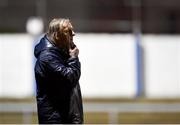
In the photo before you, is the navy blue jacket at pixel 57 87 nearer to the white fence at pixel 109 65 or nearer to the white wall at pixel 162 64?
the white fence at pixel 109 65

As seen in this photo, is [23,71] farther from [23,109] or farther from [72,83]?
[72,83]

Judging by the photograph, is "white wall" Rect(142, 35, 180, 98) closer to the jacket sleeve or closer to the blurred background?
the blurred background

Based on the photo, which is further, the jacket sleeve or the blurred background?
the blurred background

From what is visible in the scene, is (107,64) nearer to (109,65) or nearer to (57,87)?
(109,65)

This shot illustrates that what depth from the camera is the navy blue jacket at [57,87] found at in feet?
17.9

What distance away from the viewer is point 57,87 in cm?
549

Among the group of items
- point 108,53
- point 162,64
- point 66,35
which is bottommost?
point 162,64

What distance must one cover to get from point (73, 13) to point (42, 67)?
589 inches

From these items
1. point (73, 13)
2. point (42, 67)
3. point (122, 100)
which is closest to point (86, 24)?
point (73, 13)

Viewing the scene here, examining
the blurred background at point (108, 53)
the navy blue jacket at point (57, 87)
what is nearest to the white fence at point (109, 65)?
the blurred background at point (108, 53)

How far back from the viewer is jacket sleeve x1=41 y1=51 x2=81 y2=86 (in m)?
5.40

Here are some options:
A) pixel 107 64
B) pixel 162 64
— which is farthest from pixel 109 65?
pixel 162 64

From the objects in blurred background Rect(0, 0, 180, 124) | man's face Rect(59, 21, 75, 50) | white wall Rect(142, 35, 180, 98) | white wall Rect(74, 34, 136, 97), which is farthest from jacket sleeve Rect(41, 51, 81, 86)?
white wall Rect(142, 35, 180, 98)

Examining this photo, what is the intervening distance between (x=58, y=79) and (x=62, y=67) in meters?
0.10
